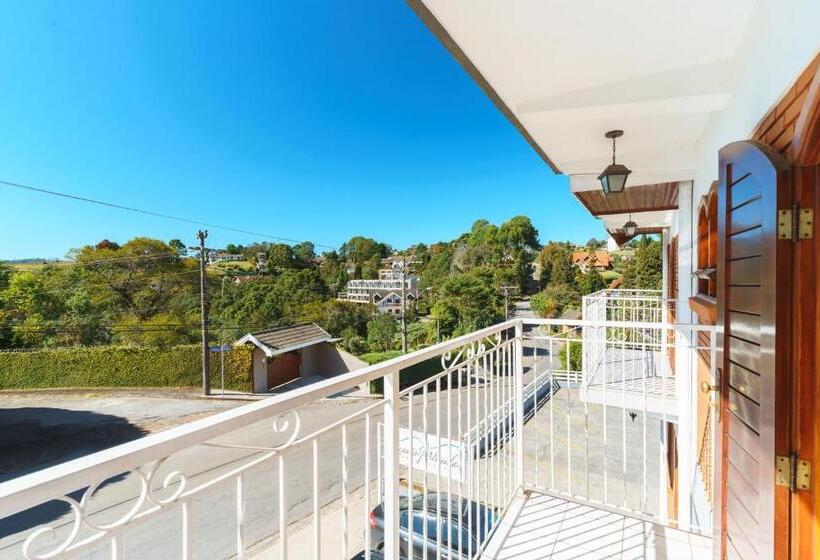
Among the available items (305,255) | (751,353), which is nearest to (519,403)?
(751,353)

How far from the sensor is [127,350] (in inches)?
541

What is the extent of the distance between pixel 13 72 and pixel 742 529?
88.5ft

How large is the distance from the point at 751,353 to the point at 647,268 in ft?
77.4

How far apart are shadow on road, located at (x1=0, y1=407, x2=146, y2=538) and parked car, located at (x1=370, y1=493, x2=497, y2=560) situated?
899cm

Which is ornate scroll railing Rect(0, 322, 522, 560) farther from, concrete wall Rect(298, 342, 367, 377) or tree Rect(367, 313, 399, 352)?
tree Rect(367, 313, 399, 352)

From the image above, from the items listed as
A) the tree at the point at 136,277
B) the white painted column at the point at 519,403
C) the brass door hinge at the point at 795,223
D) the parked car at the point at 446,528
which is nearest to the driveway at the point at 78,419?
the tree at the point at 136,277

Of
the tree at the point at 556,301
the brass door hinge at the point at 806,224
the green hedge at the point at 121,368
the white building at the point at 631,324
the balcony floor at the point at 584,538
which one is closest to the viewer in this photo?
the white building at the point at 631,324

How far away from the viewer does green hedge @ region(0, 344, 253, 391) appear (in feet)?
44.8

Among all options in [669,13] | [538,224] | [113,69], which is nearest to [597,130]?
[669,13]

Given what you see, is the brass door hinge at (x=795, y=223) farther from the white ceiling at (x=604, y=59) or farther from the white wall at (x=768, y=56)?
the white ceiling at (x=604, y=59)

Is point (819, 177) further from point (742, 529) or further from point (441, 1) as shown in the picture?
point (441, 1)

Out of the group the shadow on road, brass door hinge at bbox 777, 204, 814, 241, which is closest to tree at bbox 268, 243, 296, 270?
the shadow on road

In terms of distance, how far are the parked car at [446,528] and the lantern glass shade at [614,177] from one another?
266 centimetres

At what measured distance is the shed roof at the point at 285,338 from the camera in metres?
14.0
